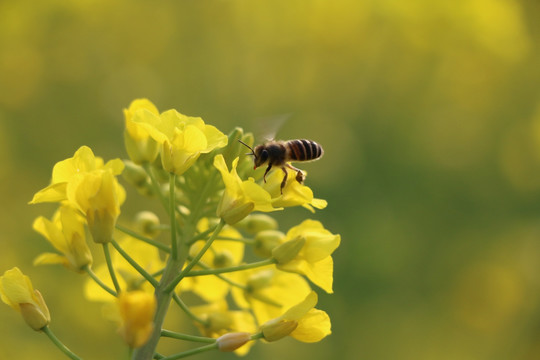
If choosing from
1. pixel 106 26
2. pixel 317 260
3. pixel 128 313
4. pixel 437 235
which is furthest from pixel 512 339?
pixel 106 26

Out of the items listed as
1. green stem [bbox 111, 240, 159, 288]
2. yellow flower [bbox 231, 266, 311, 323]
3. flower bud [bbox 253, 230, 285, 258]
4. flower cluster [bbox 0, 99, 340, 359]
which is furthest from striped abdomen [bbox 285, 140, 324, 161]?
green stem [bbox 111, 240, 159, 288]

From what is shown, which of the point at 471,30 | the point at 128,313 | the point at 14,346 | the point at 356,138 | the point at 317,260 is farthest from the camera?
the point at 471,30

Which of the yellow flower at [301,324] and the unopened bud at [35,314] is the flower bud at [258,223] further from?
the unopened bud at [35,314]

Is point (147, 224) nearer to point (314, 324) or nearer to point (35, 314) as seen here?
point (35, 314)

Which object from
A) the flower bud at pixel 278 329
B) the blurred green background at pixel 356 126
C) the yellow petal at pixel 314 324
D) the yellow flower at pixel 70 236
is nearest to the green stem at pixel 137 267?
the yellow flower at pixel 70 236

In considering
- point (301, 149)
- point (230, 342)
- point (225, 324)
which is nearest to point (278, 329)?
point (230, 342)

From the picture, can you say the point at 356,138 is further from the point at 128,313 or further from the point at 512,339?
the point at 128,313
